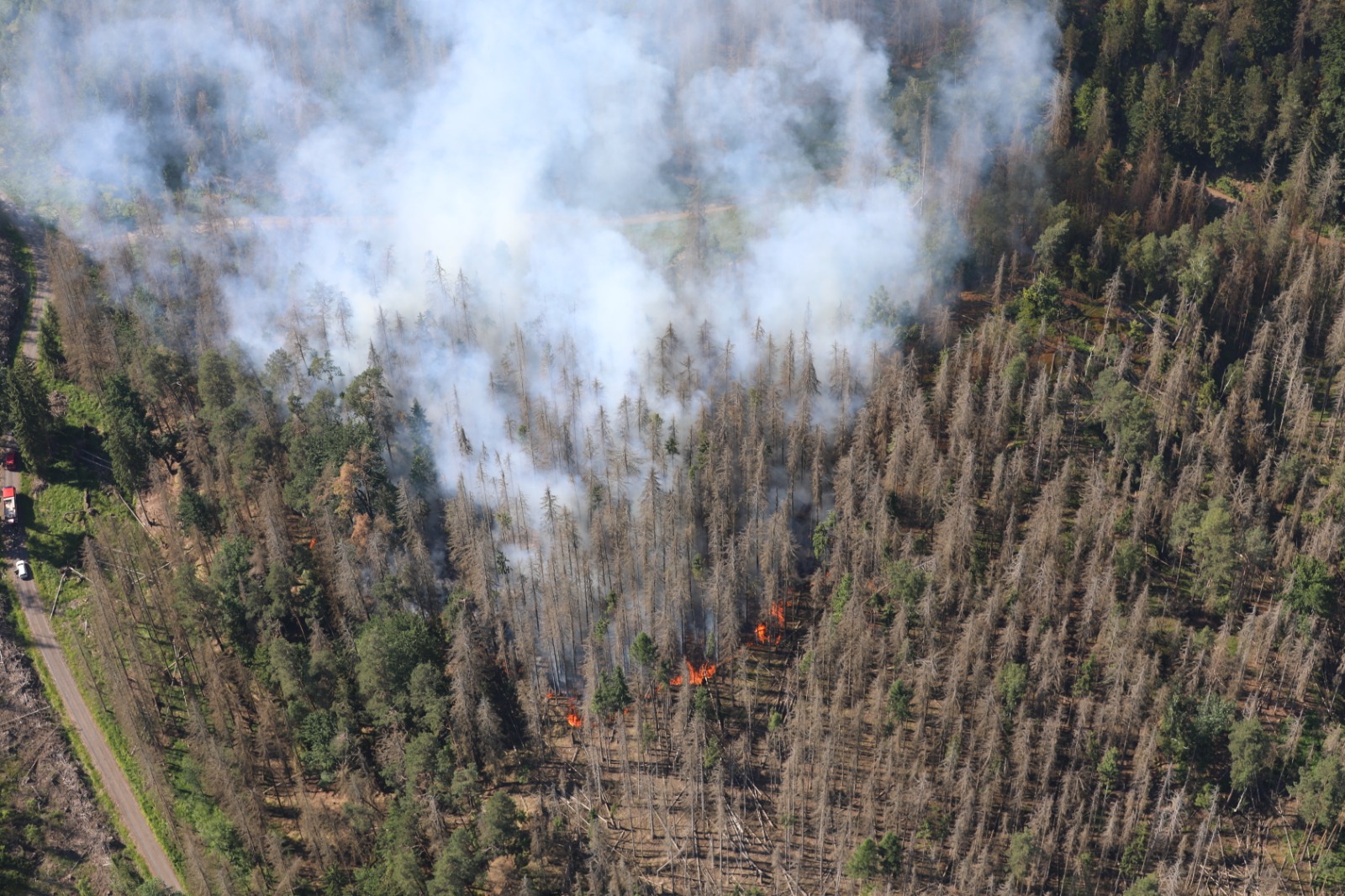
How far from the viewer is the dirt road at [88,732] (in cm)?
13462

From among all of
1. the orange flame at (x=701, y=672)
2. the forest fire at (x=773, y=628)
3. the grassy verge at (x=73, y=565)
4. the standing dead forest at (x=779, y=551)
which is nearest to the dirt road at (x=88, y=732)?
the grassy verge at (x=73, y=565)

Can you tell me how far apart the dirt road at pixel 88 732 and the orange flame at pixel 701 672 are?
50.8m

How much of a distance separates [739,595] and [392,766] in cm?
3700

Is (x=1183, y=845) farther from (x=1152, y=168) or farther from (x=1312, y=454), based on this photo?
(x=1152, y=168)

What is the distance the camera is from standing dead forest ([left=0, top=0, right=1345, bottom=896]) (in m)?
129

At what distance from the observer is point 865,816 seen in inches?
5064

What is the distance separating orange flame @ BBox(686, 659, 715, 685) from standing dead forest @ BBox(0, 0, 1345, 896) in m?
0.27

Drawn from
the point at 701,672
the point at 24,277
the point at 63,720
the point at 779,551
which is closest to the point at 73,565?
the point at 63,720

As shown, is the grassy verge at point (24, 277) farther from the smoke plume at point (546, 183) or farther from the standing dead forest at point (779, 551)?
the smoke plume at point (546, 183)

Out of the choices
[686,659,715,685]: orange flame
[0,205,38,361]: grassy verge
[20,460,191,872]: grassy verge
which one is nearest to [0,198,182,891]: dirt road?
[20,460,191,872]: grassy verge

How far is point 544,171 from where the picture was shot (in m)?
182

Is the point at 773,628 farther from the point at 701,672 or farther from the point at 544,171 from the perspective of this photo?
the point at 544,171

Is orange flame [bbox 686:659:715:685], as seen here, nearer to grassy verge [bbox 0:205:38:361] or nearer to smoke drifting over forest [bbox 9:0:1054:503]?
smoke drifting over forest [bbox 9:0:1054:503]

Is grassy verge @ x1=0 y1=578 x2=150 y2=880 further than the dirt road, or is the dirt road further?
grassy verge @ x1=0 y1=578 x2=150 y2=880
